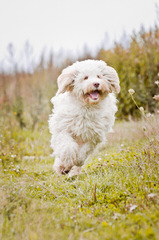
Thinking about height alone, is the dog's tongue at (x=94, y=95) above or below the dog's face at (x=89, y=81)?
below

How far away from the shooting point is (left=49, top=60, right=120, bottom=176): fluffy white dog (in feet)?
14.5

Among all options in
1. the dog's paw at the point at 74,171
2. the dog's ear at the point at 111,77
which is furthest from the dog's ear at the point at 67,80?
the dog's paw at the point at 74,171

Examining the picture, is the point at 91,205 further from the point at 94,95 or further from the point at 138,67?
the point at 138,67

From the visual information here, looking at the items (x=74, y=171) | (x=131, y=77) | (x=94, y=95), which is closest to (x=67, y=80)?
(x=94, y=95)

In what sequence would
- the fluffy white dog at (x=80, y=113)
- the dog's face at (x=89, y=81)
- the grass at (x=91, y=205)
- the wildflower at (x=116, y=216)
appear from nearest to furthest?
the grass at (x=91, y=205), the wildflower at (x=116, y=216), the dog's face at (x=89, y=81), the fluffy white dog at (x=80, y=113)

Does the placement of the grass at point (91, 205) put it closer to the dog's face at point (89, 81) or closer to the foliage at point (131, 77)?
the dog's face at point (89, 81)

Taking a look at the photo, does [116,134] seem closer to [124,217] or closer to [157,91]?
[157,91]

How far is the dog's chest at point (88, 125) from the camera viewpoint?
4.53m

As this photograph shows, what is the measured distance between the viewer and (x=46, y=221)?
262 cm

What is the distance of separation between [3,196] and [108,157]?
2.53 m

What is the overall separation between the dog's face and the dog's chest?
9.4 inches

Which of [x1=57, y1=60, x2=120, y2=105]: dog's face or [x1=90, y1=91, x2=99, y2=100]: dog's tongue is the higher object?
[x1=57, y1=60, x2=120, y2=105]: dog's face

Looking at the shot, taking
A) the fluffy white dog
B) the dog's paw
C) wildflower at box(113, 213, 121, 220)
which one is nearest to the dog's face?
the fluffy white dog

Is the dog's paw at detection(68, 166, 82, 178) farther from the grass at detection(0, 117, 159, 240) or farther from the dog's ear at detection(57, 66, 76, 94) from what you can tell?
the dog's ear at detection(57, 66, 76, 94)
